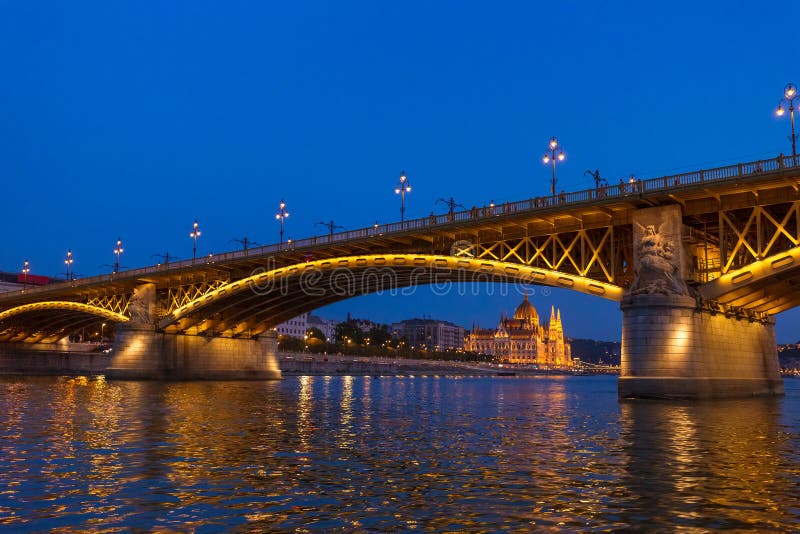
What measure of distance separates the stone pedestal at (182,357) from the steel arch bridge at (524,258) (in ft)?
4.70

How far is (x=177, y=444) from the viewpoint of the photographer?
19250 millimetres

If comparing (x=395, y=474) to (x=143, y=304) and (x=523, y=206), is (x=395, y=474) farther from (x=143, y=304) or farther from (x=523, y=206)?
(x=143, y=304)

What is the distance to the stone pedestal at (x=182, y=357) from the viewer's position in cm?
7300

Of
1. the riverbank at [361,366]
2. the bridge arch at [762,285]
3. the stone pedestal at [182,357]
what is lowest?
the riverbank at [361,366]

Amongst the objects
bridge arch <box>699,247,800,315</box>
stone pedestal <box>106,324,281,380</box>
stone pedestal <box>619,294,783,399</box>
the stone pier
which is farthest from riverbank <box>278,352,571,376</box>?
stone pedestal <box>619,294,783,399</box>

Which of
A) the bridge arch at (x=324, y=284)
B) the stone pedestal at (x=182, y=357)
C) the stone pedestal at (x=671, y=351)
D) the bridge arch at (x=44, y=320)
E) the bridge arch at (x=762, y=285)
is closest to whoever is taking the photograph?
the bridge arch at (x=762, y=285)

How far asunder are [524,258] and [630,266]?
29.2 ft

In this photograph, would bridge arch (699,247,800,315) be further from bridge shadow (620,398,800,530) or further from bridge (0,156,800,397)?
bridge shadow (620,398,800,530)

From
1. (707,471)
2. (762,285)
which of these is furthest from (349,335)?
(707,471)

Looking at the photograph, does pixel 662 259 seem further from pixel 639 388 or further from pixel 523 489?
pixel 523 489

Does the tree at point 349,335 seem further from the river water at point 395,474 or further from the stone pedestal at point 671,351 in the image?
the river water at point 395,474

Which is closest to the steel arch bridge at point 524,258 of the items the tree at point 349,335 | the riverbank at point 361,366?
the riverbank at point 361,366

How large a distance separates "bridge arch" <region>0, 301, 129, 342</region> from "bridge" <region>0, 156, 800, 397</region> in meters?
16.7

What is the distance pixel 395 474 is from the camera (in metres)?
14.7
